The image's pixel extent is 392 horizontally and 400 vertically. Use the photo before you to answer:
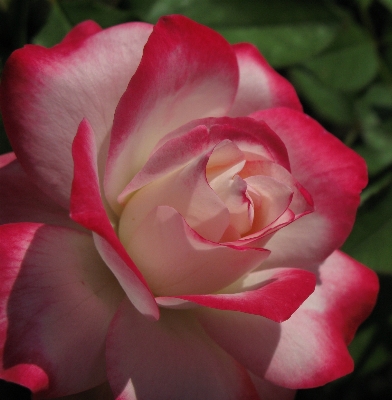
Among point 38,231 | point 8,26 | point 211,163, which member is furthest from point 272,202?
point 8,26

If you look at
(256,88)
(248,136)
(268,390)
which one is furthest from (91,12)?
(268,390)

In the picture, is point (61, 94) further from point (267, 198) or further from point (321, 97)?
point (321, 97)

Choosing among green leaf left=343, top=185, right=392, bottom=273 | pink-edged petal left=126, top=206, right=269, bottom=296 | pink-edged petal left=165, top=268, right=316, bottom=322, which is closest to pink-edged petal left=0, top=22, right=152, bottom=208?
pink-edged petal left=126, top=206, right=269, bottom=296

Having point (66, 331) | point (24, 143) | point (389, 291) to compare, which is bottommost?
point (389, 291)

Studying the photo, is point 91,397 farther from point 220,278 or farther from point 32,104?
point 32,104

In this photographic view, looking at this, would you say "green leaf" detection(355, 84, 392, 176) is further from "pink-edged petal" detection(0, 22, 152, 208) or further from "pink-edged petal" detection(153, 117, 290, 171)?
"pink-edged petal" detection(0, 22, 152, 208)

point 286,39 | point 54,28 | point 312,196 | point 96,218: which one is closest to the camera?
point 96,218
